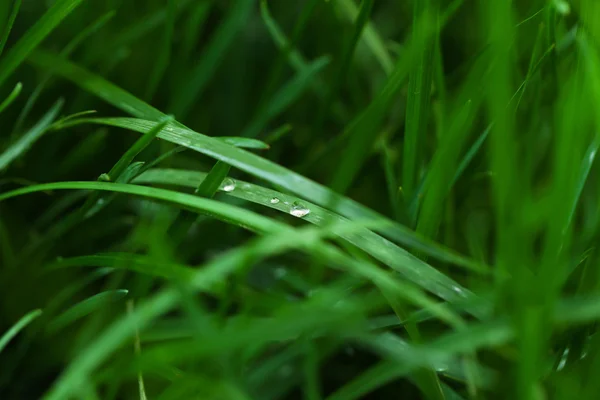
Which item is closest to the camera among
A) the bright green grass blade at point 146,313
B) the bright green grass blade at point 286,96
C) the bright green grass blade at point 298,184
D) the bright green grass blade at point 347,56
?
the bright green grass blade at point 146,313

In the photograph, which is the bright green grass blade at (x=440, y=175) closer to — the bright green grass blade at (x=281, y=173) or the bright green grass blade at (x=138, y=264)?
the bright green grass blade at (x=281, y=173)

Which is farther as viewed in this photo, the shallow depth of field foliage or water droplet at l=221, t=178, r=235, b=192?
water droplet at l=221, t=178, r=235, b=192

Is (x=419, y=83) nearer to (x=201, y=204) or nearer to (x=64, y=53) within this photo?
(x=201, y=204)

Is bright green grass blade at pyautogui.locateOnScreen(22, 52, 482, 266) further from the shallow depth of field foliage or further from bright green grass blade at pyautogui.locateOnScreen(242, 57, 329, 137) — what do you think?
bright green grass blade at pyautogui.locateOnScreen(242, 57, 329, 137)

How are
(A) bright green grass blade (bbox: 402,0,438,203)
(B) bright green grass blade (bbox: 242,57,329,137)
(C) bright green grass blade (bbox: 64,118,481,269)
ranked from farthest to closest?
(B) bright green grass blade (bbox: 242,57,329,137) < (A) bright green grass blade (bbox: 402,0,438,203) < (C) bright green grass blade (bbox: 64,118,481,269)

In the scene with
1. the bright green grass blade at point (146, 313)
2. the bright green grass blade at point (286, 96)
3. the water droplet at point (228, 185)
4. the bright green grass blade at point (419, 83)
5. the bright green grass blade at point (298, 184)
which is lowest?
the bright green grass blade at point (146, 313)

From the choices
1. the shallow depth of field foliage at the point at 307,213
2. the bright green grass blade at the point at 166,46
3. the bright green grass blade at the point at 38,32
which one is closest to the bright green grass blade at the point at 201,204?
the shallow depth of field foliage at the point at 307,213

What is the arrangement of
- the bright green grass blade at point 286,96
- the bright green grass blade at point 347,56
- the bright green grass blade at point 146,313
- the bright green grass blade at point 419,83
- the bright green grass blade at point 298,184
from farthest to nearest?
the bright green grass blade at point 286,96 < the bright green grass blade at point 347,56 < the bright green grass blade at point 419,83 < the bright green grass blade at point 298,184 < the bright green grass blade at point 146,313

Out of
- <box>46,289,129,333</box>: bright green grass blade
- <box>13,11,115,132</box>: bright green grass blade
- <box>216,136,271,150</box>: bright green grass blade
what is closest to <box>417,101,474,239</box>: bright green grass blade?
<box>216,136,271,150</box>: bright green grass blade

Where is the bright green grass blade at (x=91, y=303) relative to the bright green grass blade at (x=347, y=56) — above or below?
below
